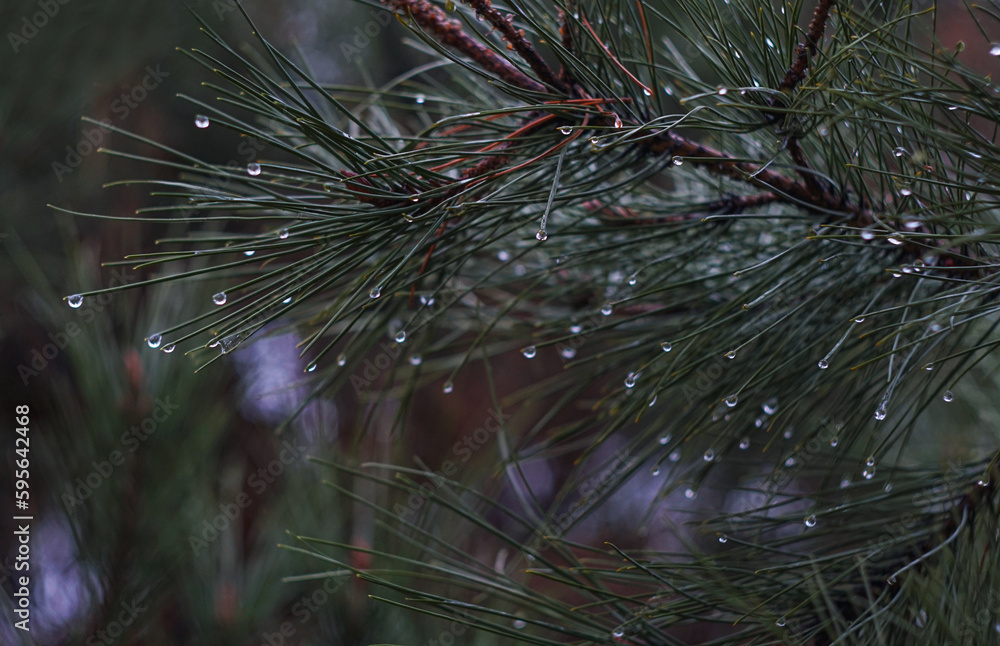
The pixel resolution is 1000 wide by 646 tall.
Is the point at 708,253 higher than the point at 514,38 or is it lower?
lower

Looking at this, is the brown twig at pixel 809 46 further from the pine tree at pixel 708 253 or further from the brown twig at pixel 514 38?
the brown twig at pixel 514 38

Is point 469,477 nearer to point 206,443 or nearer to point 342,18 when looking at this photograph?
point 206,443

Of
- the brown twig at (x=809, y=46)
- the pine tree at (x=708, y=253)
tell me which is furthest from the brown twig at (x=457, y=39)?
the brown twig at (x=809, y=46)

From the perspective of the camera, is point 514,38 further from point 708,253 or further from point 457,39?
point 708,253

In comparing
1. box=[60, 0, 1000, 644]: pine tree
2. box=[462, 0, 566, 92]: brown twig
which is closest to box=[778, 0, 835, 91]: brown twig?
box=[60, 0, 1000, 644]: pine tree

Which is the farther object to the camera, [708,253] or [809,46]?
[708,253]

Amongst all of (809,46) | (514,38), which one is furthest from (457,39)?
(809,46)

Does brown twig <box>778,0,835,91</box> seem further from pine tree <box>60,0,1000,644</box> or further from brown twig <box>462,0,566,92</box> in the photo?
brown twig <box>462,0,566,92</box>

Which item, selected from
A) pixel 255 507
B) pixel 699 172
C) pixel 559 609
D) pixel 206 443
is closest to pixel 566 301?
pixel 699 172
